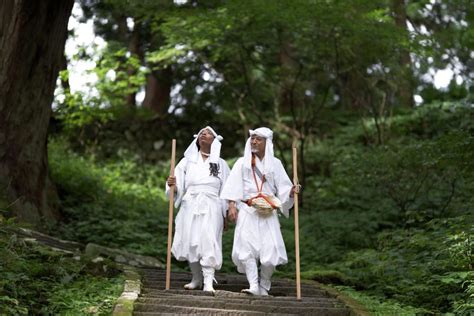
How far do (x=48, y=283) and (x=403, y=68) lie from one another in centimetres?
1372

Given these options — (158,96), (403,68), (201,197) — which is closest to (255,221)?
(201,197)

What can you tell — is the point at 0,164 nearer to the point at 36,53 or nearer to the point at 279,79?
the point at 36,53

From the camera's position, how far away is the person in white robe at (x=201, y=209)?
25.9 feet

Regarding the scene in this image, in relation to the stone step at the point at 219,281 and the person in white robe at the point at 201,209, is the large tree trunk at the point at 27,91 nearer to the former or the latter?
the stone step at the point at 219,281

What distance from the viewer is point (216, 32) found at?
15.8 metres

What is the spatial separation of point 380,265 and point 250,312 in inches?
134

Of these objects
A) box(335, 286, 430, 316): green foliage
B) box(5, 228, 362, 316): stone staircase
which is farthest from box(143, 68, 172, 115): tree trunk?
box(335, 286, 430, 316): green foliage

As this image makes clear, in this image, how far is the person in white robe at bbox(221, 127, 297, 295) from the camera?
7.76 m

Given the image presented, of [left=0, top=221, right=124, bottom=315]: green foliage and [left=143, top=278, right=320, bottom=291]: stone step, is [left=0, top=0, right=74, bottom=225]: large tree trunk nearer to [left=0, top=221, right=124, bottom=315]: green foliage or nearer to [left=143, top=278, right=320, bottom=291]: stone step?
[left=0, top=221, right=124, bottom=315]: green foliage

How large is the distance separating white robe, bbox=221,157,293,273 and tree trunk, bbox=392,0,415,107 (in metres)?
7.87

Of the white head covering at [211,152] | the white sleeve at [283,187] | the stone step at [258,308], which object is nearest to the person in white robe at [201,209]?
the white head covering at [211,152]

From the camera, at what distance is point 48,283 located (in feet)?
24.4

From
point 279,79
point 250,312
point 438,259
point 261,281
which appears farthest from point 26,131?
point 279,79

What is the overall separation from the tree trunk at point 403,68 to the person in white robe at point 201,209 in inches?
314
